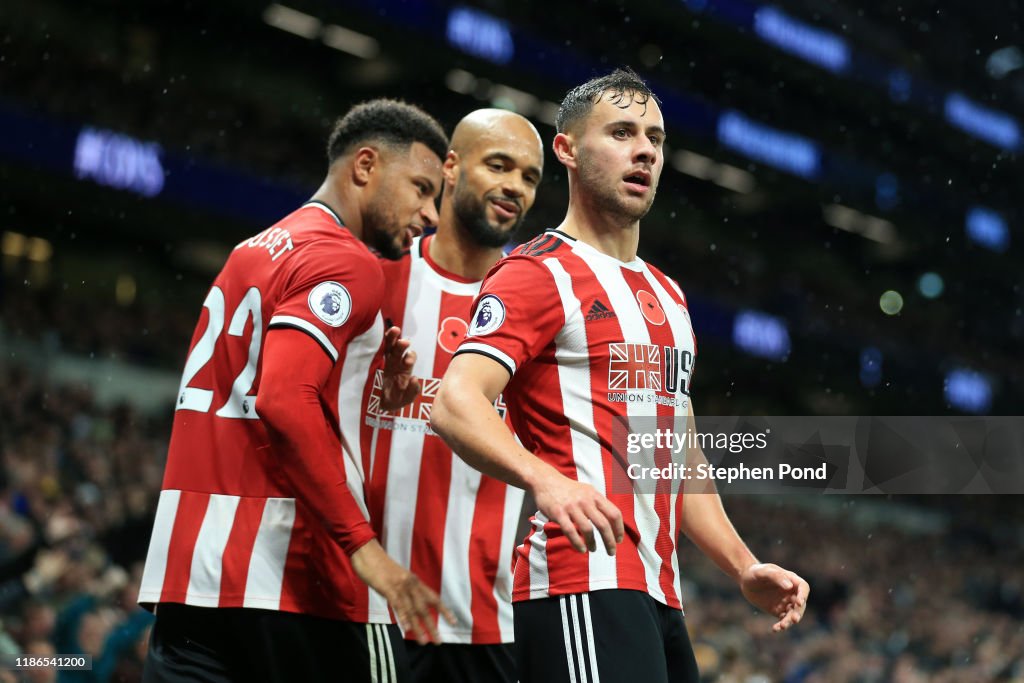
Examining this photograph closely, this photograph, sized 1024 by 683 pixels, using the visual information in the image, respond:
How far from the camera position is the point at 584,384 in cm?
253

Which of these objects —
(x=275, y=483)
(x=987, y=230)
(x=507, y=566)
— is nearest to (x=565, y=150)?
(x=275, y=483)

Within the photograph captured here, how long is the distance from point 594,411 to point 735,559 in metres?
0.59

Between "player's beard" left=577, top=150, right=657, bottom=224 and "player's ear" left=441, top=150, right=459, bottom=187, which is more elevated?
"player's ear" left=441, top=150, right=459, bottom=187

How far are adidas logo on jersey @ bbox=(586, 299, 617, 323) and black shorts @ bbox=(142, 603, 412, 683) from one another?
1.08m

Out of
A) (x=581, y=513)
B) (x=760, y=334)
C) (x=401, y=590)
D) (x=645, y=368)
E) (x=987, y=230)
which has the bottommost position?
(x=401, y=590)

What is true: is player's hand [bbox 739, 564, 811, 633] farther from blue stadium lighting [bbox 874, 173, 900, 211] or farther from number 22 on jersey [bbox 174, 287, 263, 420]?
blue stadium lighting [bbox 874, 173, 900, 211]

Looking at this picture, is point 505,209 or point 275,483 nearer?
point 275,483

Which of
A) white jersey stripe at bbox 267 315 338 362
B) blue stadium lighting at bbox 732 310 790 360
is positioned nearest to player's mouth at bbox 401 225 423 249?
white jersey stripe at bbox 267 315 338 362

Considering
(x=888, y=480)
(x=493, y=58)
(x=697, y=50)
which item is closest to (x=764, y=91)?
(x=697, y=50)

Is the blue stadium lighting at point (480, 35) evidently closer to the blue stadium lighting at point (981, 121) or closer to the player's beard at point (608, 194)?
the blue stadium lighting at point (981, 121)

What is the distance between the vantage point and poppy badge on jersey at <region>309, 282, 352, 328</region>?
2764 millimetres

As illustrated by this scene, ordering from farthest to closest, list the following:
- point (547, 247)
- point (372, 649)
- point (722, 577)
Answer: point (722, 577), point (372, 649), point (547, 247)

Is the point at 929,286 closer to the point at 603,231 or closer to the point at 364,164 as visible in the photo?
the point at 364,164

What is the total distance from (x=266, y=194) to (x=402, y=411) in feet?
45.9
